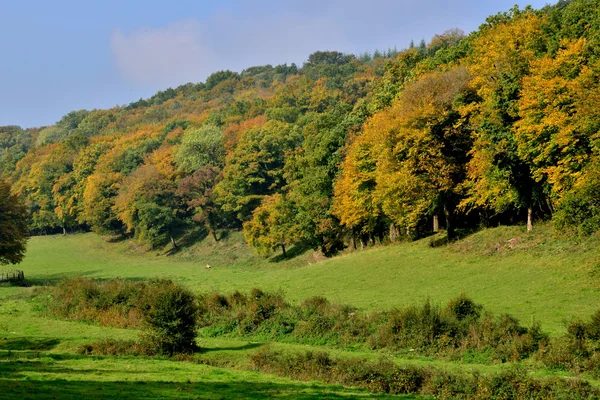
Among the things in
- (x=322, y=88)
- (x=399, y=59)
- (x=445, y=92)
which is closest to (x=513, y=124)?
(x=445, y=92)

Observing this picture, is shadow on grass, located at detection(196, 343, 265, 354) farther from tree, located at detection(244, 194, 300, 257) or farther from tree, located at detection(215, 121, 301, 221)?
tree, located at detection(215, 121, 301, 221)

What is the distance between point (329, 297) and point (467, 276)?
413 inches

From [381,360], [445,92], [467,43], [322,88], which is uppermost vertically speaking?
[322,88]

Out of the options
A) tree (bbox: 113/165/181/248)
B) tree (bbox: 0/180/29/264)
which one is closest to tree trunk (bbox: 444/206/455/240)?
tree (bbox: 0/180/29/264)

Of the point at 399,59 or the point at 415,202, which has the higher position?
the point at 399,59

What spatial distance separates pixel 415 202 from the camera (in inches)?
2087

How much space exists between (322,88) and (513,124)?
4077 inches

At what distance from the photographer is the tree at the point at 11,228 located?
230ft

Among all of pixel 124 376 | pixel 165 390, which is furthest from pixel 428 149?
pixel 165 390

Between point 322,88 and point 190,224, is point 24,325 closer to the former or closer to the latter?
point 190,224

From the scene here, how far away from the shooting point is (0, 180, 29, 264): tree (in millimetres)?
70000

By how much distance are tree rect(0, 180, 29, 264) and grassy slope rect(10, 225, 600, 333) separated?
43.9 feet

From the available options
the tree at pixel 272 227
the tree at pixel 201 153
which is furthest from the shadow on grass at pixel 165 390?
the tree at pixel 201 153

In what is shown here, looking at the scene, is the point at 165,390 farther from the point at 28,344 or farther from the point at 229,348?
the point at 28,344
